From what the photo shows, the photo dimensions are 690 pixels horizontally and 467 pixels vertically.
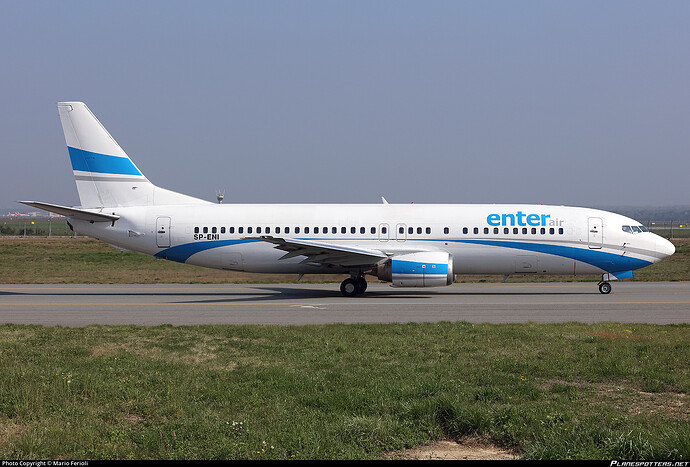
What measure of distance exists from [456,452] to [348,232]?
66.5 ft

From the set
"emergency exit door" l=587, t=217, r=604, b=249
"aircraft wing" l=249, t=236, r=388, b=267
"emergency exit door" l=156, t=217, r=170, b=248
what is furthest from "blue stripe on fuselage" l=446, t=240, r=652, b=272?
"emergency exit door" l=156, t=217, r=170, b=248

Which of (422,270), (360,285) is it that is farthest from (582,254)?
(360,285)

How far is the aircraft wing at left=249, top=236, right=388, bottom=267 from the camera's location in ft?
83.7

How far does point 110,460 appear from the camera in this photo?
697cm

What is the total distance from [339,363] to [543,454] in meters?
5.11

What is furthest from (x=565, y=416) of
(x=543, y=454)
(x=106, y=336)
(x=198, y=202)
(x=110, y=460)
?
(x=198, y=202)

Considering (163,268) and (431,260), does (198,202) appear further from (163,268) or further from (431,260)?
(163,268)

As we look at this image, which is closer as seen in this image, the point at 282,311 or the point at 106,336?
the point at 106,336

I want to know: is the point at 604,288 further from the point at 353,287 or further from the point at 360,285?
the point at 353,287

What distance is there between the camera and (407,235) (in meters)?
27.3

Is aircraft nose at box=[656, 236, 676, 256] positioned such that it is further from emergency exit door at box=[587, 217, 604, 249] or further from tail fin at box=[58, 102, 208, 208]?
tail fin at box=[58, 102, 208, 208]

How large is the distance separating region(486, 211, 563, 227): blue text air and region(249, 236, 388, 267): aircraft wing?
488 cm

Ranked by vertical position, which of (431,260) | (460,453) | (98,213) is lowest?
(460,453)

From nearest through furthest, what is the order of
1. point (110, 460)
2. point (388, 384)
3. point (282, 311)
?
point (110, 460), point (388, 384), point (282, 311)
